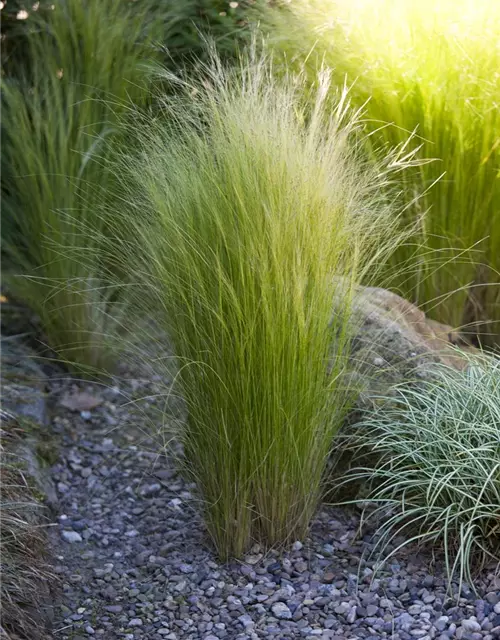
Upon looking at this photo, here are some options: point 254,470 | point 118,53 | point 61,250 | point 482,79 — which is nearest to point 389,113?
point 482,79

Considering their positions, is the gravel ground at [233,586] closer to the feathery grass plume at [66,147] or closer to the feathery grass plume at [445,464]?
the feathery grass plume at [445,464]

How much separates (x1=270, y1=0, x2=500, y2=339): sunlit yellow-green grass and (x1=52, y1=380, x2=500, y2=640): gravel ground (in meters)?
1.26

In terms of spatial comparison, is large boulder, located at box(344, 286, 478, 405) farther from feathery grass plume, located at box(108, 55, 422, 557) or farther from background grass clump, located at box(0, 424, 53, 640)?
background grass clump, located at box(0, 424, 53, 640)

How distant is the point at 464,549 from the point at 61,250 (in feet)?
7.14

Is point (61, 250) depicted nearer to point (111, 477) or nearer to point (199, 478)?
point (111, 477)

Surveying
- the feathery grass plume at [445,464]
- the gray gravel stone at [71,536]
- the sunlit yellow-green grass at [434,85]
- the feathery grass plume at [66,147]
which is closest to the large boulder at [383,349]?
the feathery grass plume at [445,464]

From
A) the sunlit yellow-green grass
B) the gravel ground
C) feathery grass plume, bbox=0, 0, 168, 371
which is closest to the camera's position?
the gravel ground

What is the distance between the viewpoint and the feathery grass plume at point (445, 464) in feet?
7.88

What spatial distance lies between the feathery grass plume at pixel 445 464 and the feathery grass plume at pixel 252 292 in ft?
0.76

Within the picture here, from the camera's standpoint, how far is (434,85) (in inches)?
135

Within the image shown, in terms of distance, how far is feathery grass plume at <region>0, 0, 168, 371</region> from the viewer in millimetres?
3789

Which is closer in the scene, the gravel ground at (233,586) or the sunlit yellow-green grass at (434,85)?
the gravel ground at (233,586)

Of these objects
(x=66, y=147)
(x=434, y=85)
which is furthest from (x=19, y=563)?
(x=434, y=85)

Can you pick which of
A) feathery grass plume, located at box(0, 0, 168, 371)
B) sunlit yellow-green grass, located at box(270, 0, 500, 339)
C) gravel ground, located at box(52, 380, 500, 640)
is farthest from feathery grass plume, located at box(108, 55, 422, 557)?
feathery grass plume, located at box(0, 0, 168, 371)
